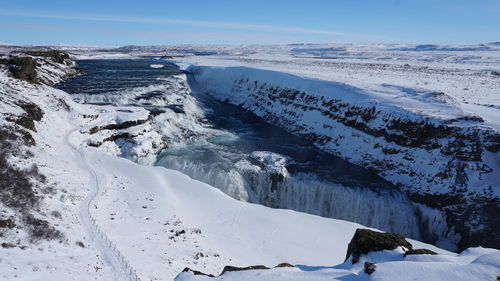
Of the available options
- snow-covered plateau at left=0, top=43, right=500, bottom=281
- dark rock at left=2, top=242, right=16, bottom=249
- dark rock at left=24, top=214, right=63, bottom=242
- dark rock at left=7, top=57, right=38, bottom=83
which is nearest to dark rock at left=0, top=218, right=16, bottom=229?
snow-covered plateau at left=0, top=43, right=500, bottom=281

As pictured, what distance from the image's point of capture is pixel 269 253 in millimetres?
16938

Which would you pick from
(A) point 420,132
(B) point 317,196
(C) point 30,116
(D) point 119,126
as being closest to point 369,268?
(B) point 317,196

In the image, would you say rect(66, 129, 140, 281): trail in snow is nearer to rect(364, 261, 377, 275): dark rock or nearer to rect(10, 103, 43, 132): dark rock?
rect(364, 261, 377, 275): dark rock

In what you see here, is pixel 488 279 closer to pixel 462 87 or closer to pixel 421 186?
pixel 421 186

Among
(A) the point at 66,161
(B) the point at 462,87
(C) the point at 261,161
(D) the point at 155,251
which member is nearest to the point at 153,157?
(A) the point at 66,161

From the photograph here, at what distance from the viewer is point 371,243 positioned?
10.5 m

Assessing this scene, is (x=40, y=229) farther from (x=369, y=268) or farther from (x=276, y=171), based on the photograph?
(x=276, y=171)

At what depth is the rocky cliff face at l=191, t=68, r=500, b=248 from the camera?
23.4m

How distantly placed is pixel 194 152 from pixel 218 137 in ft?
18.5

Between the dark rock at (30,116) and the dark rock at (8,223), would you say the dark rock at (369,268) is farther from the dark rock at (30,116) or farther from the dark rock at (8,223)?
the dark rock at (30,116)

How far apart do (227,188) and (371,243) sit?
54.6 feet

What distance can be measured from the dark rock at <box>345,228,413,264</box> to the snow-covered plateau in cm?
5

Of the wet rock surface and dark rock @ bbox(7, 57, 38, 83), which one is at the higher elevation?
dark rock @ bbox(7, 57, 38, 83)

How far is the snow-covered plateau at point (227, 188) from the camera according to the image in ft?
38.7
